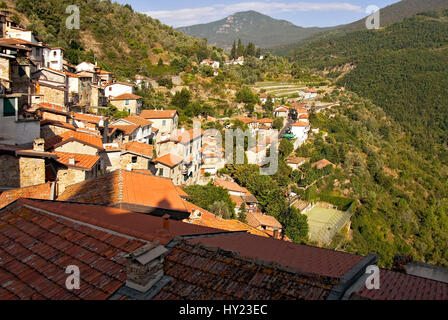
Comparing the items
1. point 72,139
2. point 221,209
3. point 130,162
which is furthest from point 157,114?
point 72,139

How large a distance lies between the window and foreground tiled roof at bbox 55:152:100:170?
7.48ft

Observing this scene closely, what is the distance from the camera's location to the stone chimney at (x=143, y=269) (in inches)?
166

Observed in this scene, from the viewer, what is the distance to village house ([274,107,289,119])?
57697 mm

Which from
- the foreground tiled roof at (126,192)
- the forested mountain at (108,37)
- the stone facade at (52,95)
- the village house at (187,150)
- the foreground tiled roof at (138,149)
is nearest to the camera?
the foreground tiled roof at (126,192)

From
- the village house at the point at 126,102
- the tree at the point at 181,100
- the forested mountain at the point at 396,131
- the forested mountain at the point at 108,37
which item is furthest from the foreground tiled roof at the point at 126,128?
the forested mountain at the point at 396,131

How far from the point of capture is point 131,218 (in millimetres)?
7695

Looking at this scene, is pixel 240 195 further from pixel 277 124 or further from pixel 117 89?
pixel 277 124

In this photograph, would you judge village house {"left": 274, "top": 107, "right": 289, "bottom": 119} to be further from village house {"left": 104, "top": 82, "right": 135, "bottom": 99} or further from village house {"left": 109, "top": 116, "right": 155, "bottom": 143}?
village house {"left": 109, "top": 116, "right": 155, "bottom": 143}

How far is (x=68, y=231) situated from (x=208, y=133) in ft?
114

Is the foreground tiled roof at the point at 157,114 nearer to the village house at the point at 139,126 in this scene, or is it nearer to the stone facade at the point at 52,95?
the village house at the point at 139,126

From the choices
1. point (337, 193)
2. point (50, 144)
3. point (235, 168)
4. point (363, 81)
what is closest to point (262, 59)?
point (363, 81)

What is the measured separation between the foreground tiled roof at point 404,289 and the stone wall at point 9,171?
11122 mm

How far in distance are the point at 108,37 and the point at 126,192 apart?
57.4 m
